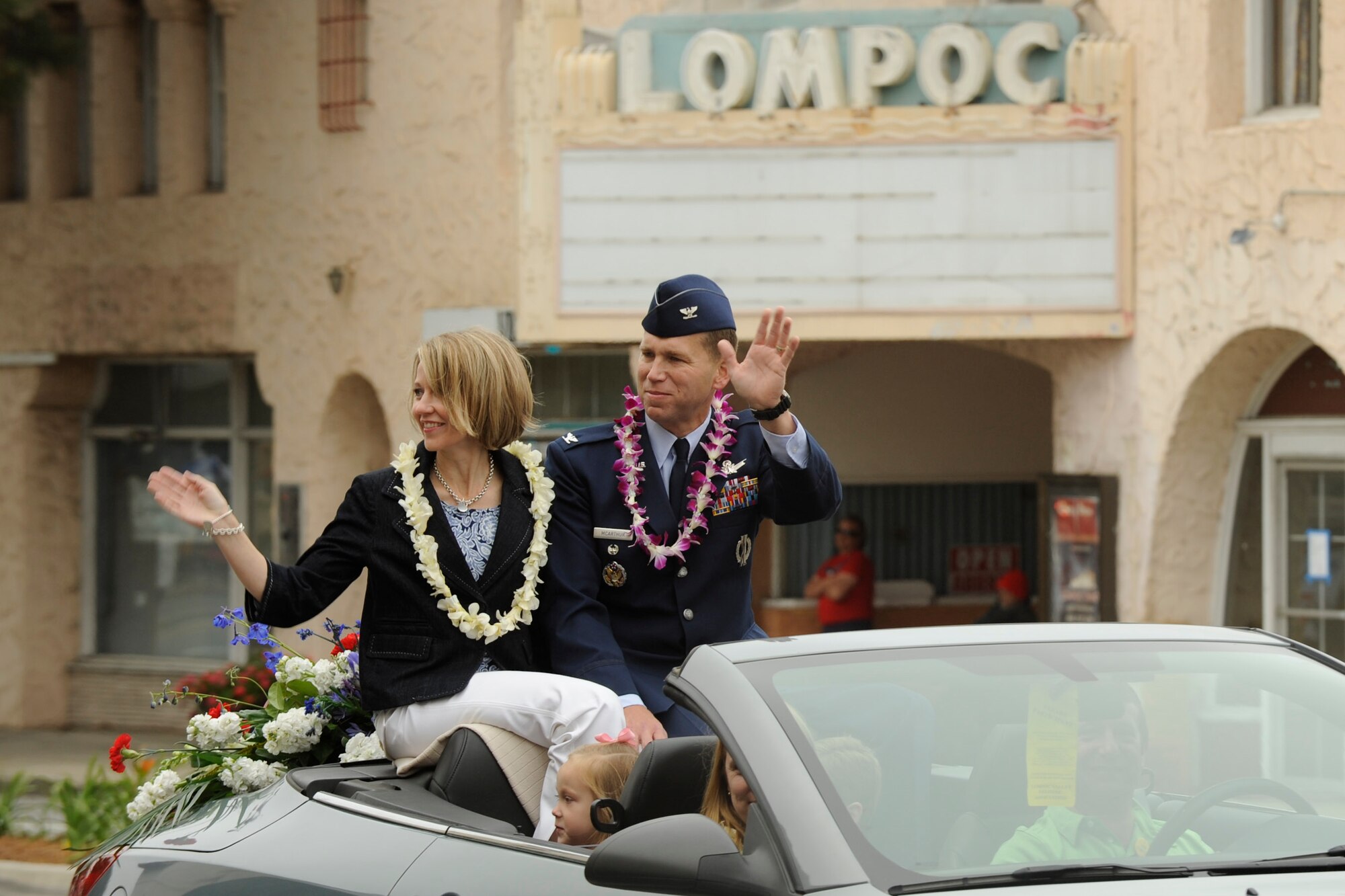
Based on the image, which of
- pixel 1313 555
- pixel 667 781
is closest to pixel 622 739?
pixel 667 781

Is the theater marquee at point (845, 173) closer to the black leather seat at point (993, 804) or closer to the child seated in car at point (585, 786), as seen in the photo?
the child seated in car at point (585, 786)

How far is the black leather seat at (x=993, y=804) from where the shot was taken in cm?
310

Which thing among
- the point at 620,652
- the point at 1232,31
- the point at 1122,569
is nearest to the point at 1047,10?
the point at 1232,31

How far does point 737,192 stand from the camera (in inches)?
486

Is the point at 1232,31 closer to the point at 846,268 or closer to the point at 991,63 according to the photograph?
the point at 991,63

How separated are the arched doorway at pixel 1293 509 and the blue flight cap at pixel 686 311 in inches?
278

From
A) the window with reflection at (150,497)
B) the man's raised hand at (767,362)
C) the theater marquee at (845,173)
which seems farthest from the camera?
the window with reflection at (150,497)

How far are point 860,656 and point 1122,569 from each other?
8.77 meters

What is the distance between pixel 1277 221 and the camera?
34.2 ft

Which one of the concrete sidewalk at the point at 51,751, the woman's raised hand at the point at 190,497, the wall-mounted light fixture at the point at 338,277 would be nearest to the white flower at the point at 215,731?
the woman's raised hand at the point at 190,497

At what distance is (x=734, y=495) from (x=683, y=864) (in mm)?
1766

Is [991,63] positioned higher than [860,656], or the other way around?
[991,63]

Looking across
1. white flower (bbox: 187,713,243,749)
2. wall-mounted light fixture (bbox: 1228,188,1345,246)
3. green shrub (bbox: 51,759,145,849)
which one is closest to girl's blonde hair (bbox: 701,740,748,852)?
white flower (bbox: 187,713,243,749)

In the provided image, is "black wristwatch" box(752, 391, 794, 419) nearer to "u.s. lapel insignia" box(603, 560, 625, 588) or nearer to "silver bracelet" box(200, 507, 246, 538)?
"u.s. lapel insignia" box(603, 560, 625, 588)
